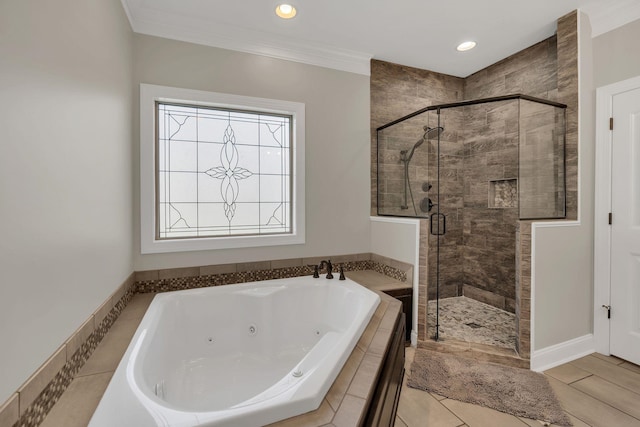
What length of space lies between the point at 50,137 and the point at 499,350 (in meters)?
2.90

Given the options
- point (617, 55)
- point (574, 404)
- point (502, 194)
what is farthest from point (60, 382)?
point (617, 55)

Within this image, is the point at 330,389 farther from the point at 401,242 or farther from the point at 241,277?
the point at 401,242

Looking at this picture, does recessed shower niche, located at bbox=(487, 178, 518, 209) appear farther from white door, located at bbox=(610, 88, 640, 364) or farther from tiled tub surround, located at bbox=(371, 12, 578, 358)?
white door, located at bbox=(610, 88, 640, 364)

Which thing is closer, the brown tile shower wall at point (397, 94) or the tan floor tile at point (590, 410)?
the tan floor tile at point (590, 410)

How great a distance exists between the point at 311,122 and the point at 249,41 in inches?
32.2

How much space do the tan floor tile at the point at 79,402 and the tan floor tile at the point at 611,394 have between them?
2652 millimetres

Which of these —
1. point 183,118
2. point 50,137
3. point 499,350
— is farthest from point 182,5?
point 499,350

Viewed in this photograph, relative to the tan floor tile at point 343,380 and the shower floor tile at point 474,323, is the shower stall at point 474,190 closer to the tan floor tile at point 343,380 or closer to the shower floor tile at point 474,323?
the shower floor tile at point 474,323

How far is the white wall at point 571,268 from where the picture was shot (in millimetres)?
2133

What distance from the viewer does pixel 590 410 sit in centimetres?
169

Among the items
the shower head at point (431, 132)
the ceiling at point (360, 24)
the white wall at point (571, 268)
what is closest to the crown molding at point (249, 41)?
the ceiling at point (360, 24)

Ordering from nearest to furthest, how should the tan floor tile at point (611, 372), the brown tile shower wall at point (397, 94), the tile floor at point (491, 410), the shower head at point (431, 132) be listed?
the tile floor at point (491, 410) < the tan floor tile at point (611, 372) < the shower head at point (431, 132) < the brown tile shower wall at point (397, 94)

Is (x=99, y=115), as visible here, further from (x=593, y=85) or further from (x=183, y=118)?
(x=593, y=85)

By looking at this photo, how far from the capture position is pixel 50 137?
103 centimetres
